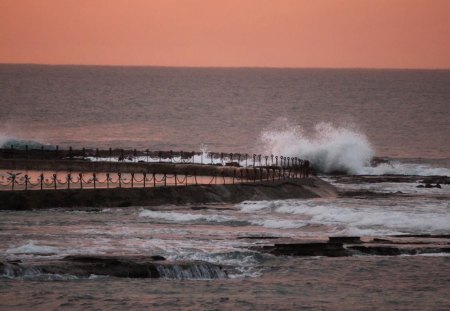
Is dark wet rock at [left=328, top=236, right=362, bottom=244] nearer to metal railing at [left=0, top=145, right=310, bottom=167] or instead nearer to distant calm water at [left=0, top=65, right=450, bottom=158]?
metal railing at [left=0, top=145, right=310, bottom=167]

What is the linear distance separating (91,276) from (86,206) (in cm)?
1661

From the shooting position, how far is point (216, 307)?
33469 millimetres

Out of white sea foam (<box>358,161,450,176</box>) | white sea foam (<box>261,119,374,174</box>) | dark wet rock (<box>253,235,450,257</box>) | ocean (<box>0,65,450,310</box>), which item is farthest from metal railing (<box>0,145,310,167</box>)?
dark wet rock (<box>253,235,450,257</box>)

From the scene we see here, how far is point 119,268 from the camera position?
37156 mm

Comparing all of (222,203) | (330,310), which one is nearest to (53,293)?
(330,310)

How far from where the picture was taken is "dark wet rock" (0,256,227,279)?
3656 centimetres

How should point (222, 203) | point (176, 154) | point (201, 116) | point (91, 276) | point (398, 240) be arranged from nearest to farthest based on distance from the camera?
point (91, 276) < point (398, 240) < point (222, 203) < point (176, 154) < point (201, 116)

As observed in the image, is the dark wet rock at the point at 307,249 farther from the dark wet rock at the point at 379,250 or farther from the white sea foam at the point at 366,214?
the white sea foam at the point at 366,214

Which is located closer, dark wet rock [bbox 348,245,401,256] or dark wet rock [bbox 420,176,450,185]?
dark wet rock [bbox 348,245,401,256]

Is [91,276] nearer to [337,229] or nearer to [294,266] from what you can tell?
[294,266]

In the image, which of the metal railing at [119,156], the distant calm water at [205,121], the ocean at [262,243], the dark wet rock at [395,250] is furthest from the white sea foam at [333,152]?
the dark wet rock at [395,250]

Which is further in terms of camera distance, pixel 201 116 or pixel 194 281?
pixel 201 116

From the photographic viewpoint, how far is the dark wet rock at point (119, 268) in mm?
36562

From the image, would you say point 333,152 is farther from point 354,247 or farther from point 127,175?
point 354,247
